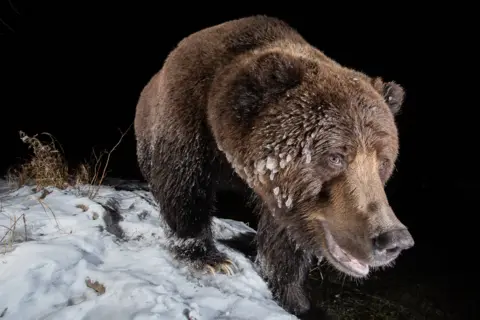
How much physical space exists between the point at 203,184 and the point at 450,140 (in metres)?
7.31

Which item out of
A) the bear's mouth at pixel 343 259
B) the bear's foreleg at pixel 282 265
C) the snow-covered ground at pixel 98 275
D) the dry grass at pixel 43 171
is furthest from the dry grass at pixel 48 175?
the bear's mouth at pixel 343 259

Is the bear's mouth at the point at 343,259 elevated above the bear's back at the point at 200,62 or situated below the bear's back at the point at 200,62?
below

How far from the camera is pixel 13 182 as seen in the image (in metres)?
5.20

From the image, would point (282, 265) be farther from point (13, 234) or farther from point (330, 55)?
point (330, 55)

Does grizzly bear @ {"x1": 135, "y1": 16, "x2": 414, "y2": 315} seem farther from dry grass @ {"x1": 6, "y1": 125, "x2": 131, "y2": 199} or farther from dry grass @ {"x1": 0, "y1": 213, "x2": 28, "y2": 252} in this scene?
dry grass @ {"x1": 6, "y1": 125, "x2": 131, "y2": 199}

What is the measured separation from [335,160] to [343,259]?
573 millimetres

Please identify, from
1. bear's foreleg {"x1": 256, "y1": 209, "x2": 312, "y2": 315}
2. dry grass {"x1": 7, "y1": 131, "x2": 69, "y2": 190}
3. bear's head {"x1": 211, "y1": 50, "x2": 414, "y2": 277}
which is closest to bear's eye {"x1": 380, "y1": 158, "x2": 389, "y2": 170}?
bear's head {"x1": 211, "y1": 50, "x2": 414, "y2": 277}

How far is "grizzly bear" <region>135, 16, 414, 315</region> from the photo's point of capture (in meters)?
2.48

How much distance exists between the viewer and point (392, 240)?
7.18ft

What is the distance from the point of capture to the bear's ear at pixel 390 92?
296cm

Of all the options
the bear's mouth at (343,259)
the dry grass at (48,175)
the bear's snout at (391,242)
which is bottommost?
the dry grass at (48,175)

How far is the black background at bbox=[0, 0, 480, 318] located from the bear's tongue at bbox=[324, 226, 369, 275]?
102 inches

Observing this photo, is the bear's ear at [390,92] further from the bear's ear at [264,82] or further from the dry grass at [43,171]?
the dry grass at [43,171]

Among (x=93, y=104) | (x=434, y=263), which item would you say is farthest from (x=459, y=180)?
(x=93, y=104)
